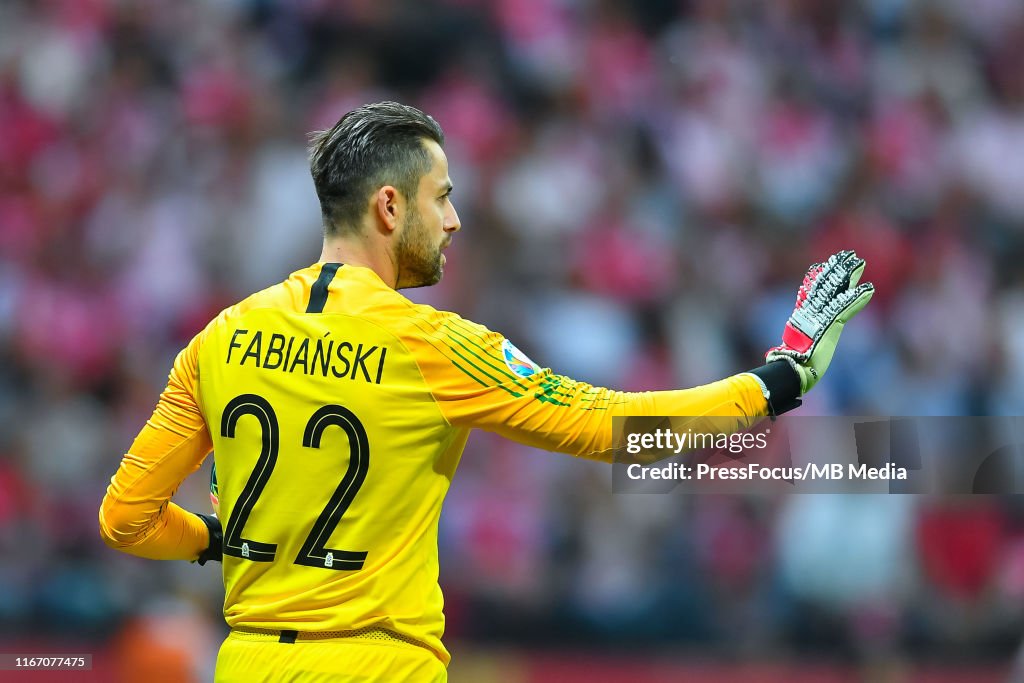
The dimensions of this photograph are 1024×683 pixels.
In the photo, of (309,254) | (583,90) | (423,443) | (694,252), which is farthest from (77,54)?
(423,443)

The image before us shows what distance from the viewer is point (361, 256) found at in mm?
3307

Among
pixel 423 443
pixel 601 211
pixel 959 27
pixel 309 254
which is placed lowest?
pixel 423 443

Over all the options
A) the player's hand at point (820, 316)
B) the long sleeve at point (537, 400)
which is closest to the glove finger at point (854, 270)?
the player's hand at point (820, 316)

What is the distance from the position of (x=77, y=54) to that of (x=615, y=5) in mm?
4016

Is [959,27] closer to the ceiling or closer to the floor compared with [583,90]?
closer to the ceiling

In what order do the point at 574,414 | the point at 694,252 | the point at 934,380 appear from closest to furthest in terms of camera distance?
the point at 574,414 → the point at 934,380 → the point at 694,252

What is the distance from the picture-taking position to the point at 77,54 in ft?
33.9

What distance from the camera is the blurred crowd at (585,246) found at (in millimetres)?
7777

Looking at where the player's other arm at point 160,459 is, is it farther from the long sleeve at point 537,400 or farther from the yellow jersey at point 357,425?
the long sleeve at point 537,400

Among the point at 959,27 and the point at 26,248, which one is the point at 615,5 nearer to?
the point at 959,27

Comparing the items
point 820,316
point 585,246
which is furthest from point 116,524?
point 585,246

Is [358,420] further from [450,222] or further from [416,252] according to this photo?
[450,222]

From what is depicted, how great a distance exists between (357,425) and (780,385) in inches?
37.8

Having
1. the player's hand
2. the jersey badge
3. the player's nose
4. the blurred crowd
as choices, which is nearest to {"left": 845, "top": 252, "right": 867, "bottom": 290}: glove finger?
the player's hand
